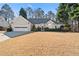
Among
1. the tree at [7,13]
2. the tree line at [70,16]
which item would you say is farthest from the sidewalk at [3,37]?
the tree line at [70,16]

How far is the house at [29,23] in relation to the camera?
5.09m

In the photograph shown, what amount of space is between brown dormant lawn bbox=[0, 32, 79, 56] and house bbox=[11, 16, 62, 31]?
→ 109mm

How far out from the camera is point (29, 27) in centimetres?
514

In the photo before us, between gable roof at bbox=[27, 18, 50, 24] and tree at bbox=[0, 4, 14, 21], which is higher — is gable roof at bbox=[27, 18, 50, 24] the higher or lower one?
the lower one

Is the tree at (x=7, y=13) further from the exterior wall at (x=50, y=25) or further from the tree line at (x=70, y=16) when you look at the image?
the tree line at (x=70, y=16)

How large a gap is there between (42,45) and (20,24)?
1.41 feet

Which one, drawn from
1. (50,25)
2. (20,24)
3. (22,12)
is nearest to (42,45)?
(50,25)

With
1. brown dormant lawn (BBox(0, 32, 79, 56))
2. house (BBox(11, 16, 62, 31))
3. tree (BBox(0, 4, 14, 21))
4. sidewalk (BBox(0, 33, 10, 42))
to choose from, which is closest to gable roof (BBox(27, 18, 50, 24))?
house (BBox(11, 16, 62, 31))

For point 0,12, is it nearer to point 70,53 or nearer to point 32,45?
point 32,45

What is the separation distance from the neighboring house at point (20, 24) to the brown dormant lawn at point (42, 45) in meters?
0.12

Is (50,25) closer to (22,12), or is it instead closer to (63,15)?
(63,15)

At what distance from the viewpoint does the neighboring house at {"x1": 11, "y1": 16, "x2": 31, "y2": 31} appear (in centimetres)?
508

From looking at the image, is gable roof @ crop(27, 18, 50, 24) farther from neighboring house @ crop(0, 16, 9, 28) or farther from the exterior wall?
neighboring house @ crop(0, 16, 9, 28)

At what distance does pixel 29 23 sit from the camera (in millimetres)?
5117
